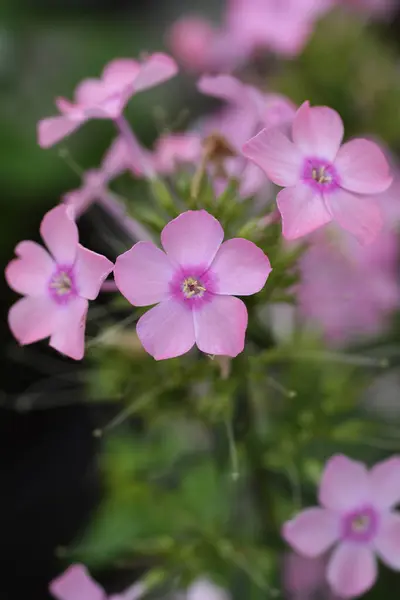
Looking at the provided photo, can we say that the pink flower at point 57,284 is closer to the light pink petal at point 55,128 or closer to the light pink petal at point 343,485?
the light pink petal at point 55,128

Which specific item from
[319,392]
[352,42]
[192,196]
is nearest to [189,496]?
[319,392]

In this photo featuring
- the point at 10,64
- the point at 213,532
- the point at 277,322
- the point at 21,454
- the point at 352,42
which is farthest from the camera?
the point at 10,64

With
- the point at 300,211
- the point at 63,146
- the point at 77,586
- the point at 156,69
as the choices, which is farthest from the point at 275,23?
the point at 77,586

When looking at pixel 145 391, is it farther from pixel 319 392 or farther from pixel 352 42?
pixel 352 42

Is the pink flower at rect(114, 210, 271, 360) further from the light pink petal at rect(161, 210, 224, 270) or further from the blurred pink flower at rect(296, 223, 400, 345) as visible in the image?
the blurred pink flower at rect(296, 223, 400, 345)

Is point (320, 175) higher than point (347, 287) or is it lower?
higher

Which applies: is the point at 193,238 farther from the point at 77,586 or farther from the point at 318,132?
the point at 77,586
